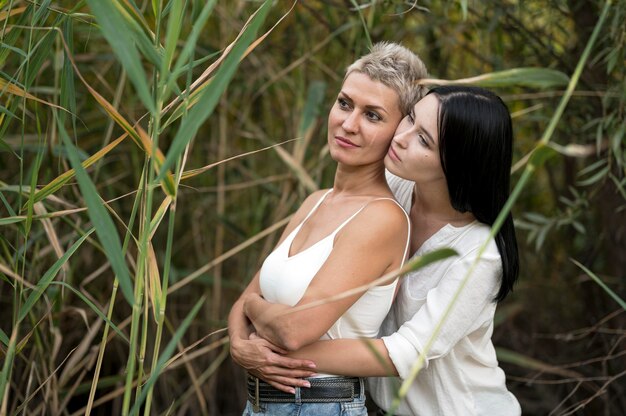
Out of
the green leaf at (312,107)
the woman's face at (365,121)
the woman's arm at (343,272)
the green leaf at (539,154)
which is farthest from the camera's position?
the green leaf at (312,107)

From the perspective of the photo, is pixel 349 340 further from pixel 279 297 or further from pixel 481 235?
pixel 481 235

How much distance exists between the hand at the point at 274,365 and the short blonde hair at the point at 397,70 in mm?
585

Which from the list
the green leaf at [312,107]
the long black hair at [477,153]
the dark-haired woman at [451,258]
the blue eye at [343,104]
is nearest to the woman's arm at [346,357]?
the dark-haired woman at [451,258]

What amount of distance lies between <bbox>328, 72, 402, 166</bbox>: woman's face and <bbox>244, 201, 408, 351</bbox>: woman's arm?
12 centimetres

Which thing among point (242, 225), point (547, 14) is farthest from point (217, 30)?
point (547, 14)

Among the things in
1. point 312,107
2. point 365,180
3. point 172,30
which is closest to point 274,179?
point 312,107

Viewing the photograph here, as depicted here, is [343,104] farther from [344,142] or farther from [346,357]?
[346,357]

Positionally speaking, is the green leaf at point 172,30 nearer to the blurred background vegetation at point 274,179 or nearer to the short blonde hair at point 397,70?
the short blonde hair at point 397,70

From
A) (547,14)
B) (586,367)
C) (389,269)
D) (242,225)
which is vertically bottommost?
(586,367)

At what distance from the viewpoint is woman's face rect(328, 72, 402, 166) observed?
68.5 inches

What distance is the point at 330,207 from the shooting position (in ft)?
6.08

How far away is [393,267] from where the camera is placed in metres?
1.72

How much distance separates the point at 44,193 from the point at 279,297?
0.54 meters

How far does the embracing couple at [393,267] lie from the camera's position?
1648 mm
